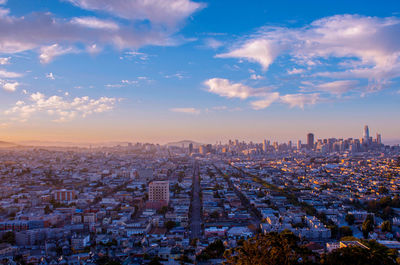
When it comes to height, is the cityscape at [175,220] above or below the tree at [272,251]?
below

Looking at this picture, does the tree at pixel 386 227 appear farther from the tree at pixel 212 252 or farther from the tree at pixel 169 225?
the tree at pixel 169 225

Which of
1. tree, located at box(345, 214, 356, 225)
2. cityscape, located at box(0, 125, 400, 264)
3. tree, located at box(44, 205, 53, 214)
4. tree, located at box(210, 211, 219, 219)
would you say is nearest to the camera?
cityscape, located at box(0, 125, 400, 264)

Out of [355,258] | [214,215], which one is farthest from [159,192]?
[355,258]

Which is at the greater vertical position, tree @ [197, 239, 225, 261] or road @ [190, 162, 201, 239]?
tree @ [197, 239, 225, 261]

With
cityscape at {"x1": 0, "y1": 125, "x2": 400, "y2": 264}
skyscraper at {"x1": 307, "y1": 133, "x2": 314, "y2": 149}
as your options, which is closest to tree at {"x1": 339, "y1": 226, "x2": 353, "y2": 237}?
cityscape at {"x1": 0, "y1": 125, "x2": 400, "y2": 264}

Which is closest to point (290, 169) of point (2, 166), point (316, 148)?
point (2, 166)

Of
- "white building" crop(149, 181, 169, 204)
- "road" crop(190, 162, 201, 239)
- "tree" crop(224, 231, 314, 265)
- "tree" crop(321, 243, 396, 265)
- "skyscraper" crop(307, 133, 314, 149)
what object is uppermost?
"skyscraper" crop(307, 133, 314, 149)

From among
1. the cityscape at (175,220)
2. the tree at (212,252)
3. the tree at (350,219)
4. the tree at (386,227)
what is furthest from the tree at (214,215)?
the tree at (386,227)

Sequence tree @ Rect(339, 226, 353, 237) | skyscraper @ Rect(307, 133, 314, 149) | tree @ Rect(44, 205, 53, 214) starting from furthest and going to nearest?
skyscraper @ Rect(307, 133, 314, 149)
tree @ Rect(44, 205, 53, 214)
tree @ Rect(339, 226, 353, 237)

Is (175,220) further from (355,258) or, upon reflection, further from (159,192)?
(355,258)

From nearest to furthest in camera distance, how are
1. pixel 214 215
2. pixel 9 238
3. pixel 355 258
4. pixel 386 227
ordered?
1. pixel 355 258
2. pixel 9 238
3. pixel 386 227
4. pixel 214 215

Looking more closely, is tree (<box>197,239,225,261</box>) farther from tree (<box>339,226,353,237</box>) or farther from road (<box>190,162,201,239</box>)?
tree (<box>339,226,353,237</box>)

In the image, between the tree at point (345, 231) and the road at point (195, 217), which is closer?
the tree at point (345, 231)
